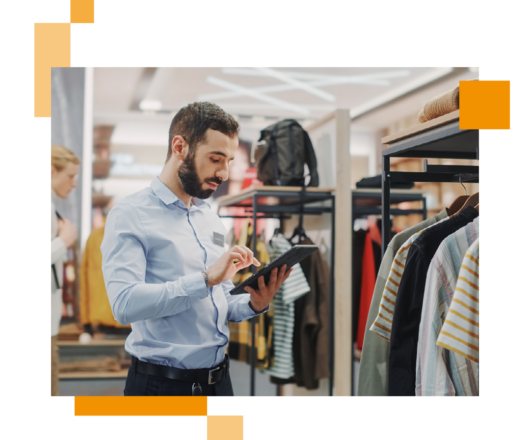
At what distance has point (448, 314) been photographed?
1.09 meters

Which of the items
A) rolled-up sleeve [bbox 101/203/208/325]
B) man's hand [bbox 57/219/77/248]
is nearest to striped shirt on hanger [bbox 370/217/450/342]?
rolled-up sleeve [bbox 101/203/208/325]

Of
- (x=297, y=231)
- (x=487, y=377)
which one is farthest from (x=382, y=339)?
(x=297, y=231)

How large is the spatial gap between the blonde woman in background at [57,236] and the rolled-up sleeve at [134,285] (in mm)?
1658

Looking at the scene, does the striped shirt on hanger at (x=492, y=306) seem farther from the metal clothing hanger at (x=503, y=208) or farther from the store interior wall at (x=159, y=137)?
the store interior wall at (x=159, y=137)

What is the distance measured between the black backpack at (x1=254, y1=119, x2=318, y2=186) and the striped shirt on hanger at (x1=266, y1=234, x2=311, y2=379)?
0.40m

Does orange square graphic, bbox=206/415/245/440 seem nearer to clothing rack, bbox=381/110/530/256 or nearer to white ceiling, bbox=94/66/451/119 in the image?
clothing rack, bbox=381/110/530/256

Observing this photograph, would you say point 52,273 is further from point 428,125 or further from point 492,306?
point 492,306

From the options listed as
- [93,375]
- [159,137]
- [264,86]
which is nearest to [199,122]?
[93,375]

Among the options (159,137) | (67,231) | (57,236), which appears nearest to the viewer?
(57,236)

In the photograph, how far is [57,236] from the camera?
3.43m

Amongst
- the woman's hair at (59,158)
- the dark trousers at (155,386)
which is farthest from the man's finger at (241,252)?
the woman's hair at (59,158)

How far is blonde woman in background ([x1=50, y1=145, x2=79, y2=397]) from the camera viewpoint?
3.04 m
